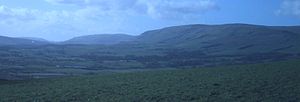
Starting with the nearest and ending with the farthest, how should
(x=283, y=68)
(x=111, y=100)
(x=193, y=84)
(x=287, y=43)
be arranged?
(x=111, y=100) < (x=193, y=84) < (x=283, y=68) < (x=287, y=43)

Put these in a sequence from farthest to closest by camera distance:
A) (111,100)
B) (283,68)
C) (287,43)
A: 1. (287,43)
2. (283,68)
3. (111,100)

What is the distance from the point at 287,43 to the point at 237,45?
766 inches

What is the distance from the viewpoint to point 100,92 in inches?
1513

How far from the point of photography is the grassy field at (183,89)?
33.3 metres

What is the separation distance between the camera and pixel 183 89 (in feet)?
124

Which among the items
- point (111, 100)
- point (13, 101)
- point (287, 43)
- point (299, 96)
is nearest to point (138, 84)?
point (111, 100)

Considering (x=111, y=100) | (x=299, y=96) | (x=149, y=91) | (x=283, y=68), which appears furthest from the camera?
(x=283, y=68)

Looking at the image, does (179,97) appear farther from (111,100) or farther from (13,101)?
(13,101)

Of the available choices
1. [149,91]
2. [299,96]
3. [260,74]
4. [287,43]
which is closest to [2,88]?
[149,91]

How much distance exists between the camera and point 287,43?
181 metres

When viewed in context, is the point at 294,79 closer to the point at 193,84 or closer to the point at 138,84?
the point at 193,84

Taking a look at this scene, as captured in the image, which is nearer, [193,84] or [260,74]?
[193,84]

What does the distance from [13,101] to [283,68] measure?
1081 inches

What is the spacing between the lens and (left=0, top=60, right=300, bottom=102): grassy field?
33.3m
